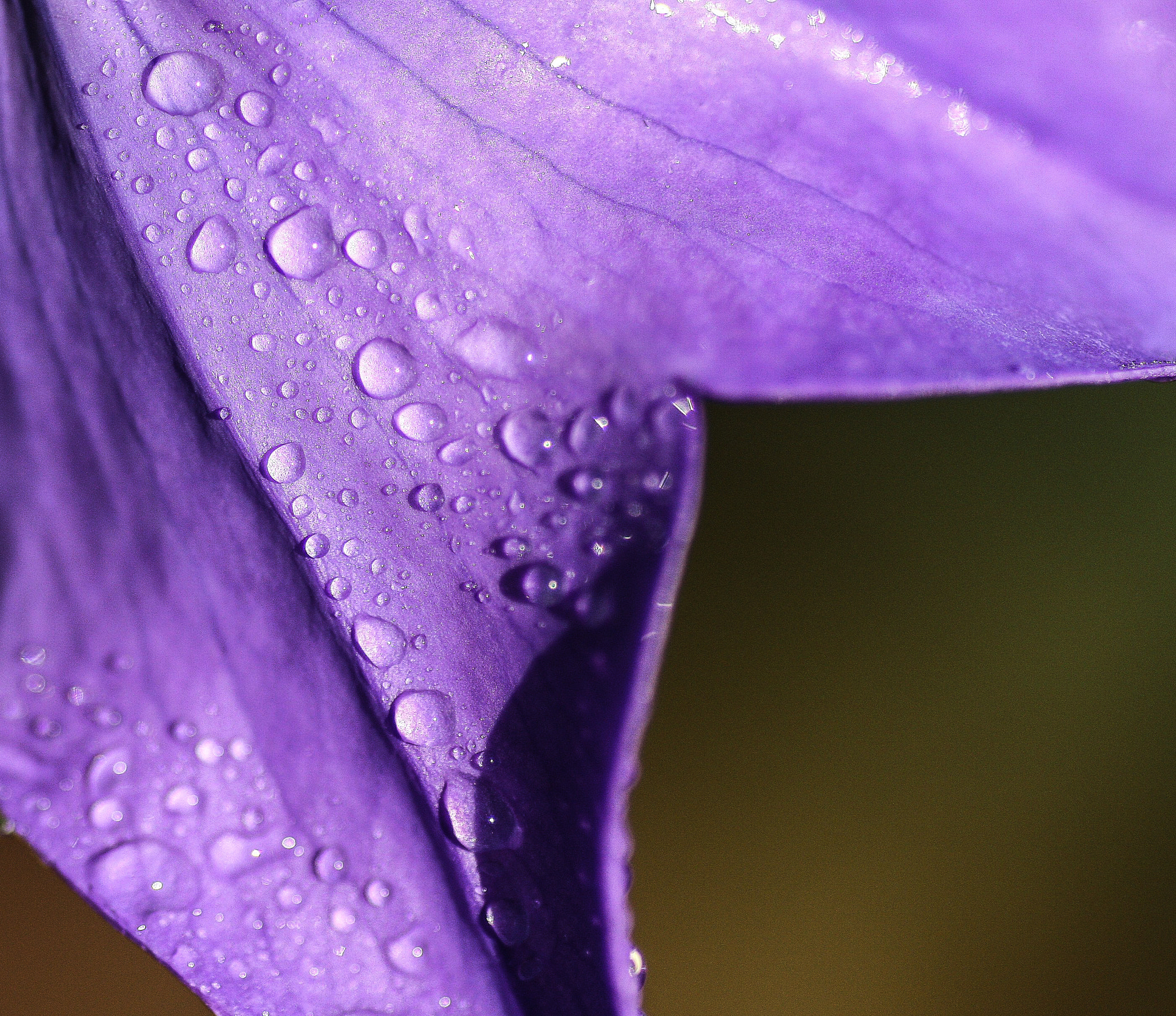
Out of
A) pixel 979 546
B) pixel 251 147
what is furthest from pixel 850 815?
pixel 251 147

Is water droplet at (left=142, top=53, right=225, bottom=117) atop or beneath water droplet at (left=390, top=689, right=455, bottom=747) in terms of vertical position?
atop

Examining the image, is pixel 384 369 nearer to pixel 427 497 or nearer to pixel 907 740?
pixel 427 497

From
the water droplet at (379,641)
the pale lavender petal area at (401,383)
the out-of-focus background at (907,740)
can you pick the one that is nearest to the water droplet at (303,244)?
the pale lavender petal area at (401,383)

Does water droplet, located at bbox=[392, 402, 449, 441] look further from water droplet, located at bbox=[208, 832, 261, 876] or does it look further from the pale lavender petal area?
water droplet, located at bbox=[208, 832, 261, 876]

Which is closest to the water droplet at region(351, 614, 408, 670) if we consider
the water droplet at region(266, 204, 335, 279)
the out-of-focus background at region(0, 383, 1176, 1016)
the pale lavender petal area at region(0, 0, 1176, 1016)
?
the pale lavender petal area at region(0, 0, 1176, 1016)

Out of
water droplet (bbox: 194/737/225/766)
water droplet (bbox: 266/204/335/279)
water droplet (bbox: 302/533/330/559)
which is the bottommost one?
water droplet (bbox: 194/737/225/766)

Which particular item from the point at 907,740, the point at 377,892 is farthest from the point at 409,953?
the point at 907,740

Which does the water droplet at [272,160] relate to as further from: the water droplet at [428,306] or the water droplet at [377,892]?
the water droplet at [377,892]
